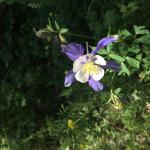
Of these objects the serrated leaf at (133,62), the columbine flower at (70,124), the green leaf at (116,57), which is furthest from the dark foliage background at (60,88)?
the green leaf at (116,57)

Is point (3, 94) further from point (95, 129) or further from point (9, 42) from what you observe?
point (95, 129)

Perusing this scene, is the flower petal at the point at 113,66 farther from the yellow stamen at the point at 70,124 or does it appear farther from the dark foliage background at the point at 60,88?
the yellow stamen at the point at 70,124

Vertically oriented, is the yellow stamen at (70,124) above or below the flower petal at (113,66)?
Answer: below

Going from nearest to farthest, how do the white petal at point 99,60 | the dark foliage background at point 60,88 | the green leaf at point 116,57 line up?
the white petal at point 99,60, the green leaf at point 116,57, the dark foliage background at point 60,88

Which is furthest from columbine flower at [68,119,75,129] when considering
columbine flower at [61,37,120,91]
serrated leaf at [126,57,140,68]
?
columbine flower at [61,37,120,91]

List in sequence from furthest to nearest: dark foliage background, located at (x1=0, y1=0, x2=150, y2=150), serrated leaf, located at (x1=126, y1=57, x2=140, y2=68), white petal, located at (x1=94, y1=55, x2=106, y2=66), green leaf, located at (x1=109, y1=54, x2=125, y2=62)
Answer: dark foliage background, located at (x1=0, y1=0, x2=150, y2=150) < serrated leaf, located at (x1=126, y1=57, x2=140, y2=68) < green leaf, located at (x1=109, y1=54, x2=125, y2=62) < white petal, located at (x1=94, y1=55, x2=106, y2=66)

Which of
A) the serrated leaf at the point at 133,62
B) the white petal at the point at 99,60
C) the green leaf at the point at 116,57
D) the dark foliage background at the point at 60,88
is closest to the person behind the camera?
the white petal at the point at 99,60

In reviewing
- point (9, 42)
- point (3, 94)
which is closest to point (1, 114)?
point (3, 94)

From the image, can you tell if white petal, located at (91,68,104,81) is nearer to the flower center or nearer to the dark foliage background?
the flower center
